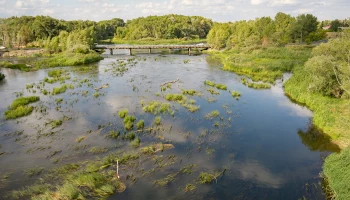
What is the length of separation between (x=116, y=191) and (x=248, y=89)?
107ft

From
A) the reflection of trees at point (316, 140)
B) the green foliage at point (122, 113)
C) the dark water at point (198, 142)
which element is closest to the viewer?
the dark water at point (198, 142)

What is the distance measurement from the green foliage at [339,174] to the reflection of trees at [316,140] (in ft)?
15.9

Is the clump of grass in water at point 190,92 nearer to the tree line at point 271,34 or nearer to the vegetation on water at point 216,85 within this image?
the vegetation on water at point 216,85

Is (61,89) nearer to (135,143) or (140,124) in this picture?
(140,124)

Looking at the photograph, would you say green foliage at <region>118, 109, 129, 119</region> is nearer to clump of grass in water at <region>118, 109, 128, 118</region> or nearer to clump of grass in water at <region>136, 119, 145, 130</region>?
clump of grass in water at <region>118, 109, 128, 118</region>

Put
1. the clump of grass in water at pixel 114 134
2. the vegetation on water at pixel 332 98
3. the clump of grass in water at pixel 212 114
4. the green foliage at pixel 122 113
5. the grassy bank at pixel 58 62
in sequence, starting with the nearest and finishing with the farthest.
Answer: the vegetation on water at pixel 332 98, the clump of grass in water at pixel 114 134, the green foliage at pixel 122 113, the clump of grass in water at pixel 212 114, the grassy bank at pixel 58 62

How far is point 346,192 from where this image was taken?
51.5 ft

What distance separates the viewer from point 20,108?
3181cm

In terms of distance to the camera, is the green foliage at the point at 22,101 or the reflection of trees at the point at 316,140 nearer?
the reflection of trees at the point at 316,140

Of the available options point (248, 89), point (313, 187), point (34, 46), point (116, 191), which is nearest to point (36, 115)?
point (116, 191)

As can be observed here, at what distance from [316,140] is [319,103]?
9.08m

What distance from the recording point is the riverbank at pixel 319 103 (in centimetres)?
1766

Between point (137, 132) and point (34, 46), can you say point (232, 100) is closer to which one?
point (137, 132)

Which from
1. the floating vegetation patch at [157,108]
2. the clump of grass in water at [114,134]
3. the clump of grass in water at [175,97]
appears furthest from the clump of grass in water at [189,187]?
the clump of grass in water at [175,97]
